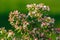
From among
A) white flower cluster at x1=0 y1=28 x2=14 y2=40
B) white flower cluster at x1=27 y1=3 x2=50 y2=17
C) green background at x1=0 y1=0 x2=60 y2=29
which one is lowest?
→ white flower cluster at x1=0 y1=28 x2=14 y2=40

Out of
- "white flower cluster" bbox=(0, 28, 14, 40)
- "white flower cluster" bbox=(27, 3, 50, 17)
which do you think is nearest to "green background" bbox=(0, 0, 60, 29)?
"white flower cluster" bbox=(0, 28, 14, 40)

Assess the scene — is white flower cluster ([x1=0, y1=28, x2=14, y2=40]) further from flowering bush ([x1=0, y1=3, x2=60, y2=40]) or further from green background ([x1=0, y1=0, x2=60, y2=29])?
green background ([x1=0, y1=0, x2=60, y2=29])

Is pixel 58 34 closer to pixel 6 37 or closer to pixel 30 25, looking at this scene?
pixel 30 25

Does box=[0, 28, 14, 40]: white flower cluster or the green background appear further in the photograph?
the green background

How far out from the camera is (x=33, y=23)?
3.36 meters

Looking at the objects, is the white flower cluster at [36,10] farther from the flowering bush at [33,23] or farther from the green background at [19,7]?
the green background at [19,7]

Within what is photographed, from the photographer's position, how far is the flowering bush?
327 cm

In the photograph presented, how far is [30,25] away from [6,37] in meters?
0.33

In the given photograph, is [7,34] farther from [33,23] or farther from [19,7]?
[19,7]

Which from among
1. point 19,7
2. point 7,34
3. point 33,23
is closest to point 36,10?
point 33,23

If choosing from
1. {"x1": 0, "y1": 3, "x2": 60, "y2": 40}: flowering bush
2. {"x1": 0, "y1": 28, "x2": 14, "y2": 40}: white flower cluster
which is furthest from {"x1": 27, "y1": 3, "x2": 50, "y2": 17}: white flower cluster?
{"x1": 0, "y1": 28, "x2": 14, "y2": 40}: white flower cluster

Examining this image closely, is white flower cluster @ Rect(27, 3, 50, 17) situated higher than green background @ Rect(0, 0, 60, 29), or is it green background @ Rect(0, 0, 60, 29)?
green background @ Rect(0, 0, 60, 29)

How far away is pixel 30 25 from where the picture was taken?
132 inches

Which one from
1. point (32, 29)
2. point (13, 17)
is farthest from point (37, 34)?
point (13, 17)
